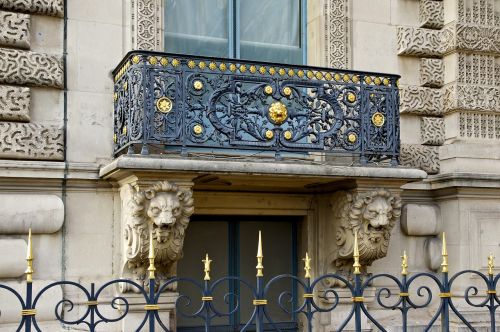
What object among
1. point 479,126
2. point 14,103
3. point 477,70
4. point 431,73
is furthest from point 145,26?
point 479,126

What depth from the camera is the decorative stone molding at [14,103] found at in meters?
7.39

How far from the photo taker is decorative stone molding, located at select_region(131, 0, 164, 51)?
8.17 m

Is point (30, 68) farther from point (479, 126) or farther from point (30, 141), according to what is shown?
point (479, 126)

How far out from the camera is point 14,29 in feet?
24.6

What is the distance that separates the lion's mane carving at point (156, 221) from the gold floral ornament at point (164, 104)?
2.46 ft

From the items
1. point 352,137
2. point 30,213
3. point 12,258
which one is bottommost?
point 12,258

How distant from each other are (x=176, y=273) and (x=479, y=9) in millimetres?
5255

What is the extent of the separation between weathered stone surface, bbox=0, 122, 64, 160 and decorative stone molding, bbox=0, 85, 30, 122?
73 millimetres

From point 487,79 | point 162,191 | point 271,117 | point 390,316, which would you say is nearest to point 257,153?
point 271,117

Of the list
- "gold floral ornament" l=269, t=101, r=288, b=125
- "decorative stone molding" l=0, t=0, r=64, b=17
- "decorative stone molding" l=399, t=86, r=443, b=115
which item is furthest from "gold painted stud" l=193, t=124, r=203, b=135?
"decorative stone molding" l=399, t=86, r=443, b=115

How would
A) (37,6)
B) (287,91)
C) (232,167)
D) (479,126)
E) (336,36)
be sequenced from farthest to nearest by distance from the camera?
(479,126) → (336,36) → (287,91) → (37,6) → (232,167)

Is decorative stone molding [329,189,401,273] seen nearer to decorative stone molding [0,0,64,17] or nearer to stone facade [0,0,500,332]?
stone facade [0,0,500,332]

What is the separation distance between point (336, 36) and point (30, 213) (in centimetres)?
430

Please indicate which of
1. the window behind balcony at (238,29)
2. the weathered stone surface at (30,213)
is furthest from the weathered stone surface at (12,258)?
the window behind balcony at (238,29)
